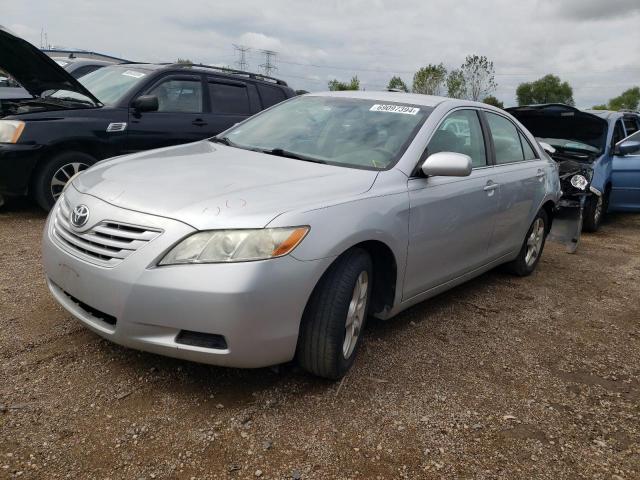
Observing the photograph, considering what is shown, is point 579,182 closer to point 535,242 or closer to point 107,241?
point 535,242

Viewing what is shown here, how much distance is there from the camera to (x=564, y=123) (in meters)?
7.88

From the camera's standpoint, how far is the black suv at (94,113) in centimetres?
545

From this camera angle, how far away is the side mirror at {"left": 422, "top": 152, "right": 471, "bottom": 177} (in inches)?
125

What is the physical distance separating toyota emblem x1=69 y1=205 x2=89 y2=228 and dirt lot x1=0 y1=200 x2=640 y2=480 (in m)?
0.73

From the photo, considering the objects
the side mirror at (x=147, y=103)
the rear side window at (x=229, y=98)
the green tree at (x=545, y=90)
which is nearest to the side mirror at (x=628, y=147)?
the rear side window at (x=229, y=98)

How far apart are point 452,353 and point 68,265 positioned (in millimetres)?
2240

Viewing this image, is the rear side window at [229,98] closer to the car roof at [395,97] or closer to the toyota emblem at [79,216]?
the car roof at [395,97]

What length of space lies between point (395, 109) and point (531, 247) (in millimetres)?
2275

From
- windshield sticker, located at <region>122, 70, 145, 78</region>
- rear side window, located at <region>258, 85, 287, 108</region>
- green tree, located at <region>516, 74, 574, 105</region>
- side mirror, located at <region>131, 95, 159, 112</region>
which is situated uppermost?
green tree, located at <region>516, 74, 574, 105</region>

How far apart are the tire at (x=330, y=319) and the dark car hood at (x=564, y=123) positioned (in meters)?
6.07

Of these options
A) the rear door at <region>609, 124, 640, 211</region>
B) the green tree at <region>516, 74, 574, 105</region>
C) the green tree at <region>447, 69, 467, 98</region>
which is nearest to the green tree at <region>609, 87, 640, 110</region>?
the green tree at <region>516, 74, 574, 105</region>

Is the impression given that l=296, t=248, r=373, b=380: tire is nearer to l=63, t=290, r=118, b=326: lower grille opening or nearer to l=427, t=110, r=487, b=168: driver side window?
l=63, t=290, r=118, b=326: lower grille opening

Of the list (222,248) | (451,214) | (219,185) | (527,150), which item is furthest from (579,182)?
(222,248)

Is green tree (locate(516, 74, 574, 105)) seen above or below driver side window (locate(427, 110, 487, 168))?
above
